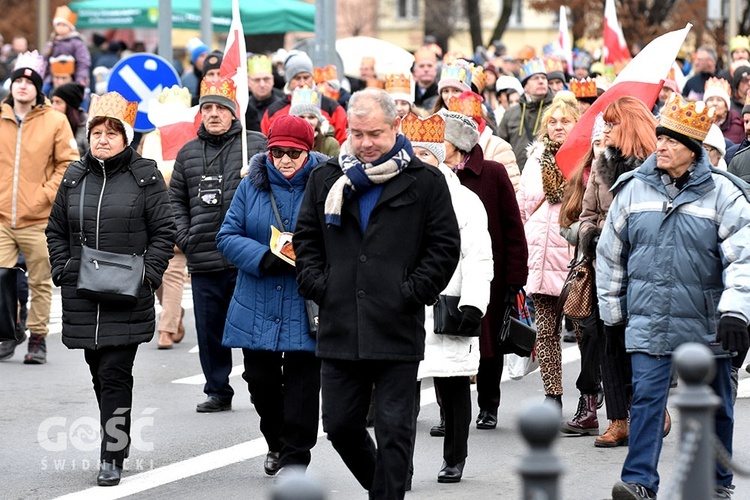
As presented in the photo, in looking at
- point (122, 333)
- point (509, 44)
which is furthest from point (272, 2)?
point (509, 44)

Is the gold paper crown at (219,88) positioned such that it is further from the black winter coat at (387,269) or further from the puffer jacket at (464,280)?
the black winter coat at (387,269)

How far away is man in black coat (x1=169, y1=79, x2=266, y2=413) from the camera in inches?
396

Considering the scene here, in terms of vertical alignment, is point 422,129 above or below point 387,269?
above

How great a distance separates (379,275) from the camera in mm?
6574

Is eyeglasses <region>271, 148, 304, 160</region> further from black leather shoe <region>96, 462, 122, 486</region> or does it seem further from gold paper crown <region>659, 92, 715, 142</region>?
gold paper crown <region>659, 92, 715, 142</region>

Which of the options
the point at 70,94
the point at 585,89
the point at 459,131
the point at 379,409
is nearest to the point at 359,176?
the point at 379,409

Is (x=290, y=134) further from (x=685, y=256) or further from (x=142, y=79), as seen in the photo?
(x=142, y=79)

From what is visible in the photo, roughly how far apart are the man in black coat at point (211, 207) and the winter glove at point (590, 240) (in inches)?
94.8

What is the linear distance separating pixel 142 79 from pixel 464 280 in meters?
8.94

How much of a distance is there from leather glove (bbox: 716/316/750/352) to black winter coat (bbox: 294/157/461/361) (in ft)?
4.12

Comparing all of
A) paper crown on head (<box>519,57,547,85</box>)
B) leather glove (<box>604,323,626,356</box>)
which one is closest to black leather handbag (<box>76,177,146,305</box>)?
leather glove (<box>604,323,626,356</box>)

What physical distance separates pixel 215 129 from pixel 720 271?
3.98 m

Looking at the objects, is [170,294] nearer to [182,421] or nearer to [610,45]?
[182,421]

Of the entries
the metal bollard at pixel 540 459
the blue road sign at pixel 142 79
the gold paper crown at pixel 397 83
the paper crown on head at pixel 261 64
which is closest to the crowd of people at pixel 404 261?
the gold paper crown at pixel 397 83
